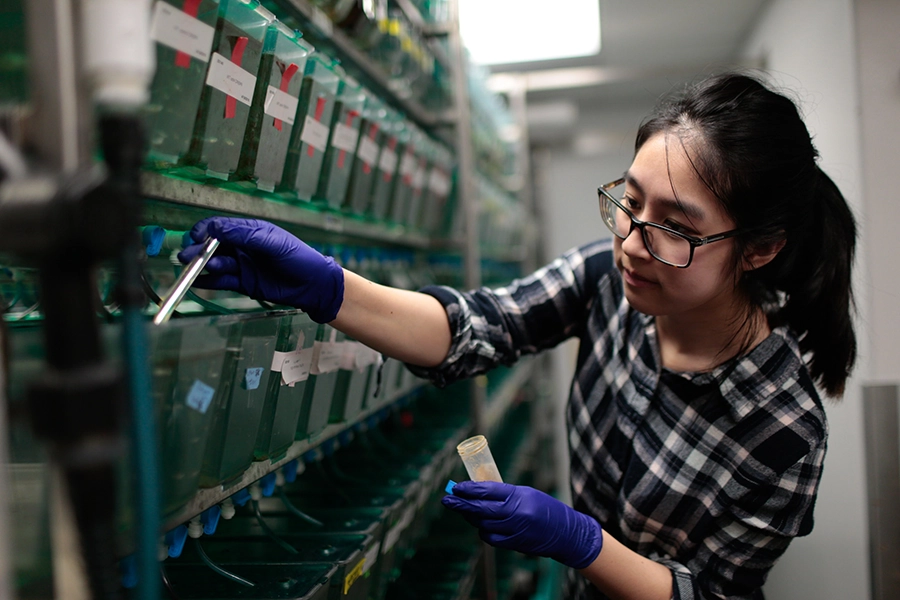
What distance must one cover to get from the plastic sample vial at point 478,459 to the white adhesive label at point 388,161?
81 centimetres

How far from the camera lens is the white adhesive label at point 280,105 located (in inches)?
44.8

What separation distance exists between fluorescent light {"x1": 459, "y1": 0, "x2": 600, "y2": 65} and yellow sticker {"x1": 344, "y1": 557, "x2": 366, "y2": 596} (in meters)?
2.24

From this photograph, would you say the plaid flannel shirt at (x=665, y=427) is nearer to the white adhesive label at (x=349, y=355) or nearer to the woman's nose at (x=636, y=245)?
the white adhesive label at (x=349, y=355)

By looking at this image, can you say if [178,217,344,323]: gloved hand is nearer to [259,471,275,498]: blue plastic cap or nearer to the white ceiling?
[259,471,275,498]: blue plastic cap

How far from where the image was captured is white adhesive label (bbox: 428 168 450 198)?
2.23 meters

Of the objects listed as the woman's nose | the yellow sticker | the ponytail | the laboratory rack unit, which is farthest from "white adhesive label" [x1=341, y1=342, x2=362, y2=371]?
the ponytail

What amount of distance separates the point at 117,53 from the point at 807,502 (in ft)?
4.42

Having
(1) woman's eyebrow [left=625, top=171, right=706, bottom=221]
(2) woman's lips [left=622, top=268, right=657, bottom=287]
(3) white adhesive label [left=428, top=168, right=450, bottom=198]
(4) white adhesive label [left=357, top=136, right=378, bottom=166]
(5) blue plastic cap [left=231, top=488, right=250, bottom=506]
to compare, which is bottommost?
(5) blue plastic cap [left=231, top=488, right=250, bottom=506]

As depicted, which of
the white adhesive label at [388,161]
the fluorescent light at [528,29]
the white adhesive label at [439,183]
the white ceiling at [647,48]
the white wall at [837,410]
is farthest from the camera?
the white ceiling at [647,48]

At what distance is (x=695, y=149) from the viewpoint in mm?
1229

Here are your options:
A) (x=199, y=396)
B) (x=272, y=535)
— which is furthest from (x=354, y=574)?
(x=199, y=396)

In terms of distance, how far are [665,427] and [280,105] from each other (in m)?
1.00

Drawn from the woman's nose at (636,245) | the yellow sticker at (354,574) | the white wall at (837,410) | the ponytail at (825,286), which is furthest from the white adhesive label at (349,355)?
the white wall at (837,410)

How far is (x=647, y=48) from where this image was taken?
3.94m
